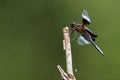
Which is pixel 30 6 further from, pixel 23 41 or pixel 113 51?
pixel 113 51

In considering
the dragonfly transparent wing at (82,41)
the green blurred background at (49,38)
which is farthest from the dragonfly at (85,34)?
the green blurred background at (49,38)

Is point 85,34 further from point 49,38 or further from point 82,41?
point 49,38

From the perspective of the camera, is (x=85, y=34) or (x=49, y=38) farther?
(x=49, y=38)

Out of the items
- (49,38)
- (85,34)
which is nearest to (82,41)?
(85,34)

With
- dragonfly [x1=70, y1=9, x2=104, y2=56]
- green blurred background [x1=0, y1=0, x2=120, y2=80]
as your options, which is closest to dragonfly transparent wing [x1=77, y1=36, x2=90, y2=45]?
dragonfly [x1=70, y1=9, x2=104, y2=56]

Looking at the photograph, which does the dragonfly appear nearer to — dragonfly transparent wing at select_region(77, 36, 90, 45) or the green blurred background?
dragonfly transparent wing at select_region(77, 36, 90, 45)

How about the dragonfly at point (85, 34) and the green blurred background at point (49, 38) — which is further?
the green blurred background at point (49, 38)

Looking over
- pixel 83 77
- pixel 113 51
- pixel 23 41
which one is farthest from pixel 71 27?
pixel 23 41

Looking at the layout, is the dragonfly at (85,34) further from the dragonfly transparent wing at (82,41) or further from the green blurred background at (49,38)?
the green blurred background at (49,38)
